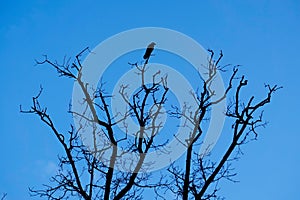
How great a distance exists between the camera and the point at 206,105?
33.6ft

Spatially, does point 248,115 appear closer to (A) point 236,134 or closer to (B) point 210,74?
(A) point 236,134

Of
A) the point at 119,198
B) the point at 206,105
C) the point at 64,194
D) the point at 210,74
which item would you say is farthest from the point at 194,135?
the point at 64,194

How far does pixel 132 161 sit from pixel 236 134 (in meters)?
2.31

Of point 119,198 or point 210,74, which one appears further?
point 210,74

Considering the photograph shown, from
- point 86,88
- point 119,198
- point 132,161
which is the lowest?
point 119,198

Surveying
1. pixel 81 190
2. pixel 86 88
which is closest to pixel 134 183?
pixel 81 190

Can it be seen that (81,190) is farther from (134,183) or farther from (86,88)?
(86,88)

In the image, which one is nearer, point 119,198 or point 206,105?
point 119,198

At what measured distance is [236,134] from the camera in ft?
32.2

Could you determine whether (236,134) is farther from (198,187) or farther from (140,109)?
(140,109)

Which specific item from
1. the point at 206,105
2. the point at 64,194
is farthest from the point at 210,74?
the point at 64,194

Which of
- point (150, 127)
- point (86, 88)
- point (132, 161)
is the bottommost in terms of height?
point (132, 161)

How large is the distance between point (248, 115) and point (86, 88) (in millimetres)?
3566

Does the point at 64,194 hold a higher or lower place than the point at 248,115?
lower
